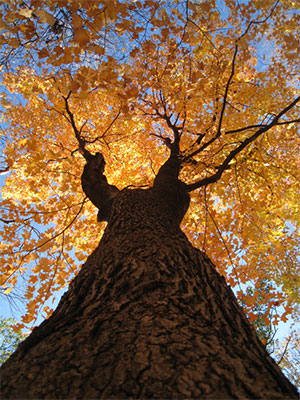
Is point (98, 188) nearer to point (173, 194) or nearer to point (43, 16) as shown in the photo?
point (173, 194)

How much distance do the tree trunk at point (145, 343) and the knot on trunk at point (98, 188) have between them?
5.50ft

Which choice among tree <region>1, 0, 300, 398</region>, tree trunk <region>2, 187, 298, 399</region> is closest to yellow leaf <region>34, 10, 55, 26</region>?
tree <region>1, 0, 300, 398</region>

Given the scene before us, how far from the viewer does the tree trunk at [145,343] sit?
0.79 metres

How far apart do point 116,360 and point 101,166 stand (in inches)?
131

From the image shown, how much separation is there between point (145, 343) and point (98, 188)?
2927 millimetres

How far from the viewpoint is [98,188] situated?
145 inches

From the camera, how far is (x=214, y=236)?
4.73 metres

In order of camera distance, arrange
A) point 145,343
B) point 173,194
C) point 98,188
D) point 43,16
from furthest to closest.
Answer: point 98,188
point 173,194
point 43,16
point 145,343

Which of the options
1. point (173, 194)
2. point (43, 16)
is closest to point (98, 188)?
point (173, 194)

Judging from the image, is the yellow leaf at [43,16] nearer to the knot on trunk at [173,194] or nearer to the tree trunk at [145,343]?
the tree trunk at [145,343]

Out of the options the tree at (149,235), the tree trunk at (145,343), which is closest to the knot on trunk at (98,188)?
the tree at (149,235)

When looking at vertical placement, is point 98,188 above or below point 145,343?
above

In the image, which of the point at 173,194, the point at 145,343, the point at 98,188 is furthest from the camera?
the point at 98,188

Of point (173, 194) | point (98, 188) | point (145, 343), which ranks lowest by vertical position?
point (145, 343)
